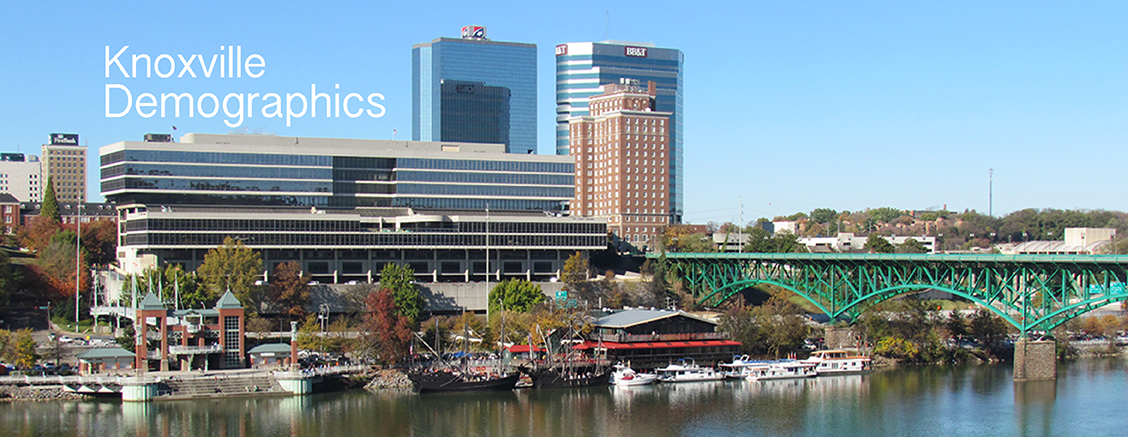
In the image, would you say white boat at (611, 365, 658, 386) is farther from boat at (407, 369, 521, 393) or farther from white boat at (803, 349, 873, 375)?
white boat at (803, 349, 873, 375)

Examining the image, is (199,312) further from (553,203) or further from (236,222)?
(553,203)

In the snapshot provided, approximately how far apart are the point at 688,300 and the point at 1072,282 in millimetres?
62046

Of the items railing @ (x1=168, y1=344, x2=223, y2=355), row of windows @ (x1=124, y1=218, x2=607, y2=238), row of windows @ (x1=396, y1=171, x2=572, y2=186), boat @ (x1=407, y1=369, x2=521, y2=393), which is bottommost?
boat @ (x1=407, y1=369, x2=521, y2=393)

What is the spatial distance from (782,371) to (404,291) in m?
45.5

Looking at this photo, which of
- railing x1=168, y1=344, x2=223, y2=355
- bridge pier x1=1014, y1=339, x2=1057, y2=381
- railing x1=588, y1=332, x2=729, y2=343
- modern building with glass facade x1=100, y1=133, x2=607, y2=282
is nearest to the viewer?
railing x1=168, y1=344, x2=223, y2=355

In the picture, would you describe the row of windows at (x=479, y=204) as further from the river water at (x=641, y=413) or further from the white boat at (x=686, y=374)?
the river water at (x=641, y=413)

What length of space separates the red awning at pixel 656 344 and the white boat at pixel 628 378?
4.77 m

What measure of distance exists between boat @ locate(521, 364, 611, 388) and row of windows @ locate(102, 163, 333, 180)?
212 feet

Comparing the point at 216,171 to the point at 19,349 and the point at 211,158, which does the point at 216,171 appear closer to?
the point at 211,158

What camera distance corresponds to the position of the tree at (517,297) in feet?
458

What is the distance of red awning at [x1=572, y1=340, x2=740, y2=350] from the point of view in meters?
117

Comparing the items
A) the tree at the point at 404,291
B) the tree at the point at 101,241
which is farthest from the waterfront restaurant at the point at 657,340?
the tree at the point at 101,241

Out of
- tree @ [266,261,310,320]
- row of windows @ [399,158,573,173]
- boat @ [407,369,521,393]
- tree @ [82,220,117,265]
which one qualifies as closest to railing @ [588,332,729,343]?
boat @ [407,369,521,393]

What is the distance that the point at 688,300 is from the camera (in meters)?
166
